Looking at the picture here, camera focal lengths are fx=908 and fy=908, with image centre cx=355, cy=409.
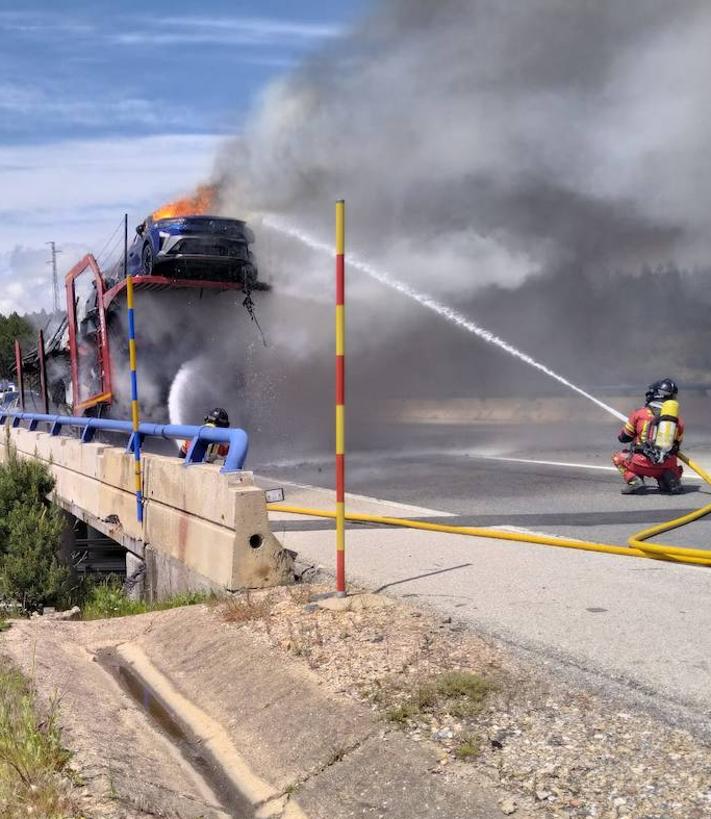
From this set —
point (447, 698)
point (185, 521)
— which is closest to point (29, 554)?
point (185, 521)

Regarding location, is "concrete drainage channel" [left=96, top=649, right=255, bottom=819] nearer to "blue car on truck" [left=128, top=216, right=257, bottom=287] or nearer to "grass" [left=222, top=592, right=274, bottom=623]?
"grass" [left=222, top=592, right=274, bottom=623]

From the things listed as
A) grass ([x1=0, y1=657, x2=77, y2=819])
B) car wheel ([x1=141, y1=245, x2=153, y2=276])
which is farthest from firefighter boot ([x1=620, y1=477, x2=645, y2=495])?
car wheel ([x1=141, y1=245, x2=153, y2=276])

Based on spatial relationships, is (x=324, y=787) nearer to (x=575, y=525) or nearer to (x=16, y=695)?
(x=16, y=695)

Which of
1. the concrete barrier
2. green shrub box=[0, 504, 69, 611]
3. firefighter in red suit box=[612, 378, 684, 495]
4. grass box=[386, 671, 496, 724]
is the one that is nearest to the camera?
grass box=[386, 671, 496, 724]

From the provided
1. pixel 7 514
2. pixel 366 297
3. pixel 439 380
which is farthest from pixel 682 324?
pixel 7 514

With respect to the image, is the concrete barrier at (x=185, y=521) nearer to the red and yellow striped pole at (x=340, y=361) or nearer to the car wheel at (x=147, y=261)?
the red and yellow striped pole at (x=340, y=361)

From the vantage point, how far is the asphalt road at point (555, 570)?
171 inches

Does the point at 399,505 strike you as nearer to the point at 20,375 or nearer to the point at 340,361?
the point at 340,361

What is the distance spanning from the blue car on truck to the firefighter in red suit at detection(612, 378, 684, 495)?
7.11m

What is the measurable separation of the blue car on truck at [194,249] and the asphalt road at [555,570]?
3484 millimetres

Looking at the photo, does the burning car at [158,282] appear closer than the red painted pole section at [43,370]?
Yes

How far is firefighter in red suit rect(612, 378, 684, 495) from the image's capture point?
10.4m

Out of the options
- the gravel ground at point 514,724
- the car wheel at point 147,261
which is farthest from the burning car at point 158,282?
the gravel ground at point 514,724

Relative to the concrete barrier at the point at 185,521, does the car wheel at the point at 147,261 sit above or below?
above
